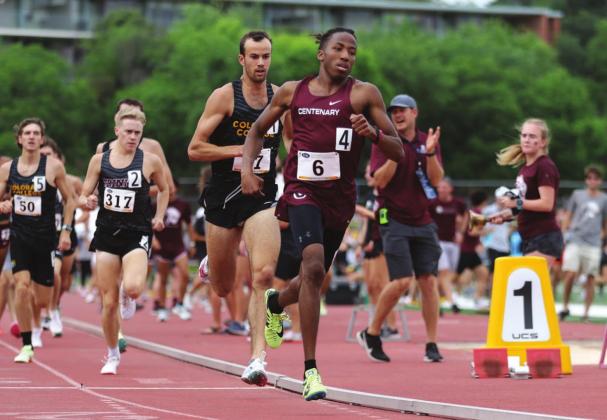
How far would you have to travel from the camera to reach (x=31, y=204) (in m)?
16.0

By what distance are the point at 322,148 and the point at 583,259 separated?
556 inches

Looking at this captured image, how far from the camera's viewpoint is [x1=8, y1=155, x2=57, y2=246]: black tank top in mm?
15836

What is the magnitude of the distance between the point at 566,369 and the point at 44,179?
5674 millimetres

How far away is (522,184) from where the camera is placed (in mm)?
14875

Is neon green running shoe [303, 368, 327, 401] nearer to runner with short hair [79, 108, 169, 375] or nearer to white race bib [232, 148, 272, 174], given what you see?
white race bib [232, 148, 272, 174]

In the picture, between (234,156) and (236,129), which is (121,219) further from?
(234,156)

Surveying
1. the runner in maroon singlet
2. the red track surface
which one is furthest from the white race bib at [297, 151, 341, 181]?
the red track surface

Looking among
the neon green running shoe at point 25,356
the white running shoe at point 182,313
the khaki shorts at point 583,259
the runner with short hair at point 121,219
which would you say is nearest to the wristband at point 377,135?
the runner with short hair at point 121,219

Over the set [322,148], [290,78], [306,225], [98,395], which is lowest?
[98,395]

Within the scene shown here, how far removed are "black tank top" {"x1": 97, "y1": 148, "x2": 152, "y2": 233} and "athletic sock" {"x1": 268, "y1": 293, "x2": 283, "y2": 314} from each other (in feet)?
9.27

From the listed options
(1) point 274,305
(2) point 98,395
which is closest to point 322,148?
(1) point 274,305

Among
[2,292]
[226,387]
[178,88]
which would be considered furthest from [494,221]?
[178,88]

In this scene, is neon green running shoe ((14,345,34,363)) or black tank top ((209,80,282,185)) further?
neon green running shoe ((14,345,34,363))

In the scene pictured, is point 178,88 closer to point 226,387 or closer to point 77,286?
point 77,286
